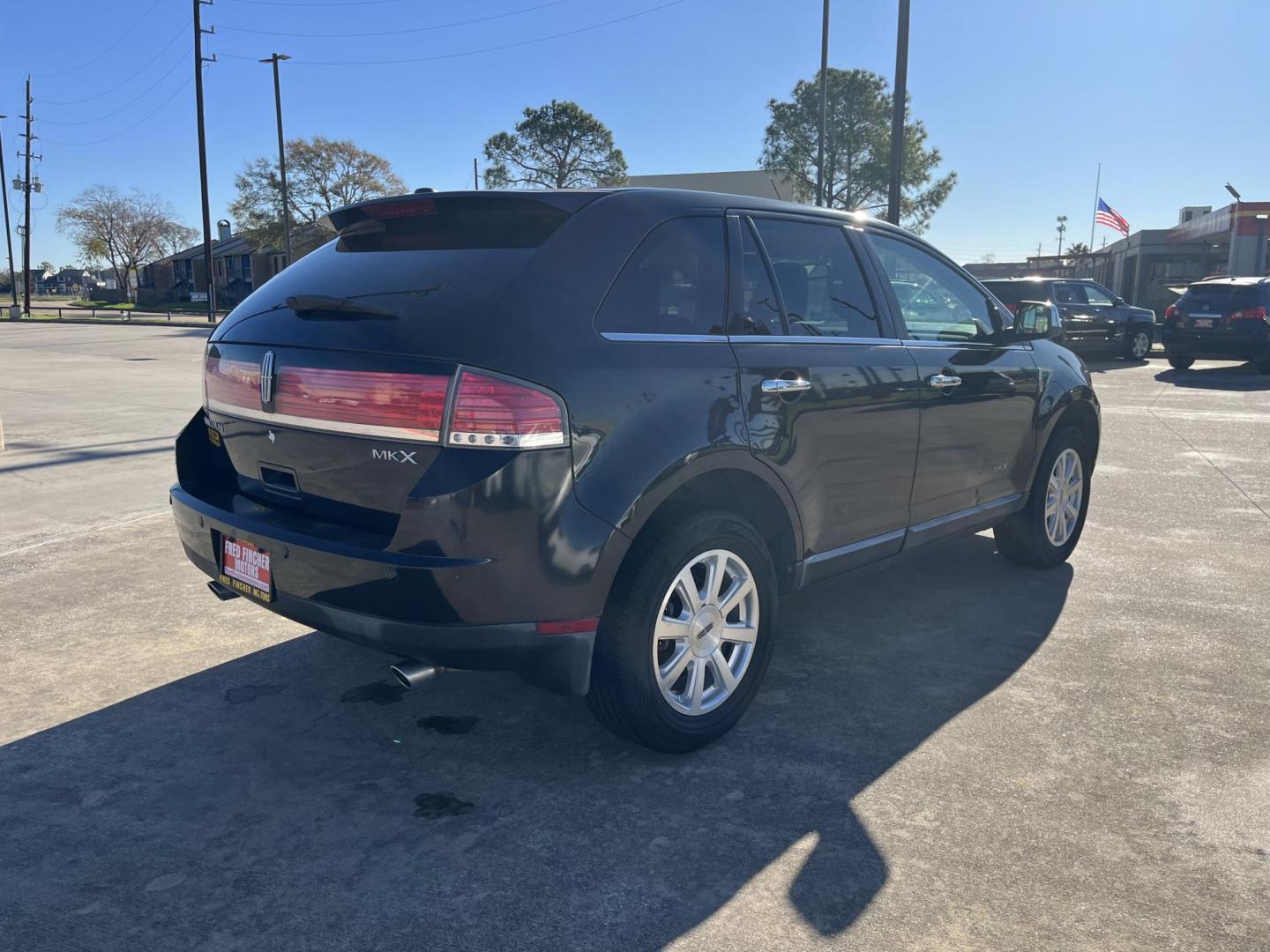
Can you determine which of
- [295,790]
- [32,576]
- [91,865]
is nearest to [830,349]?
[295,790]

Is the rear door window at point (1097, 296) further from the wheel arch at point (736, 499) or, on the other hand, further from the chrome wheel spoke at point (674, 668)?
the chrome wheel spoke at point (674, 668)

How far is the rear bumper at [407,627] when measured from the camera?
2.82m

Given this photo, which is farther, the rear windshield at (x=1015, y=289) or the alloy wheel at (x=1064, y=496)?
the rear windshield at (x=1015, y=289)

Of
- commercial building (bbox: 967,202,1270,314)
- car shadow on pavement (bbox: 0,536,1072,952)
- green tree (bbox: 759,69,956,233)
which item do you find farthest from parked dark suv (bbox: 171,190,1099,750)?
green tree (bbox: 759,69,956,233)

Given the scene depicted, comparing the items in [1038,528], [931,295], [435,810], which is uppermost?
[931,295]

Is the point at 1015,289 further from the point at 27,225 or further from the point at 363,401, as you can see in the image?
the point at 27,225

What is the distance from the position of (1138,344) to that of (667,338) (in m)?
20.8

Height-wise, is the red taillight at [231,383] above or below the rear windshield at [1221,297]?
below

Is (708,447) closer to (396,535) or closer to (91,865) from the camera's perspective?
(396,535)

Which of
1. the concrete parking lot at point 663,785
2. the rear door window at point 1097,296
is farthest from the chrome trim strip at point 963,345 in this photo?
the rear door window at point 1097,296

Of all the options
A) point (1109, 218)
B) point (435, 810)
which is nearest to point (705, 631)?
point (435, 810)

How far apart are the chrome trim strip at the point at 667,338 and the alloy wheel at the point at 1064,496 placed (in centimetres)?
284

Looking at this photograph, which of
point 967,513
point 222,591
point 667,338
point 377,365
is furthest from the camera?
point 967,513

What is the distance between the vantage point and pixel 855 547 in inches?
159
